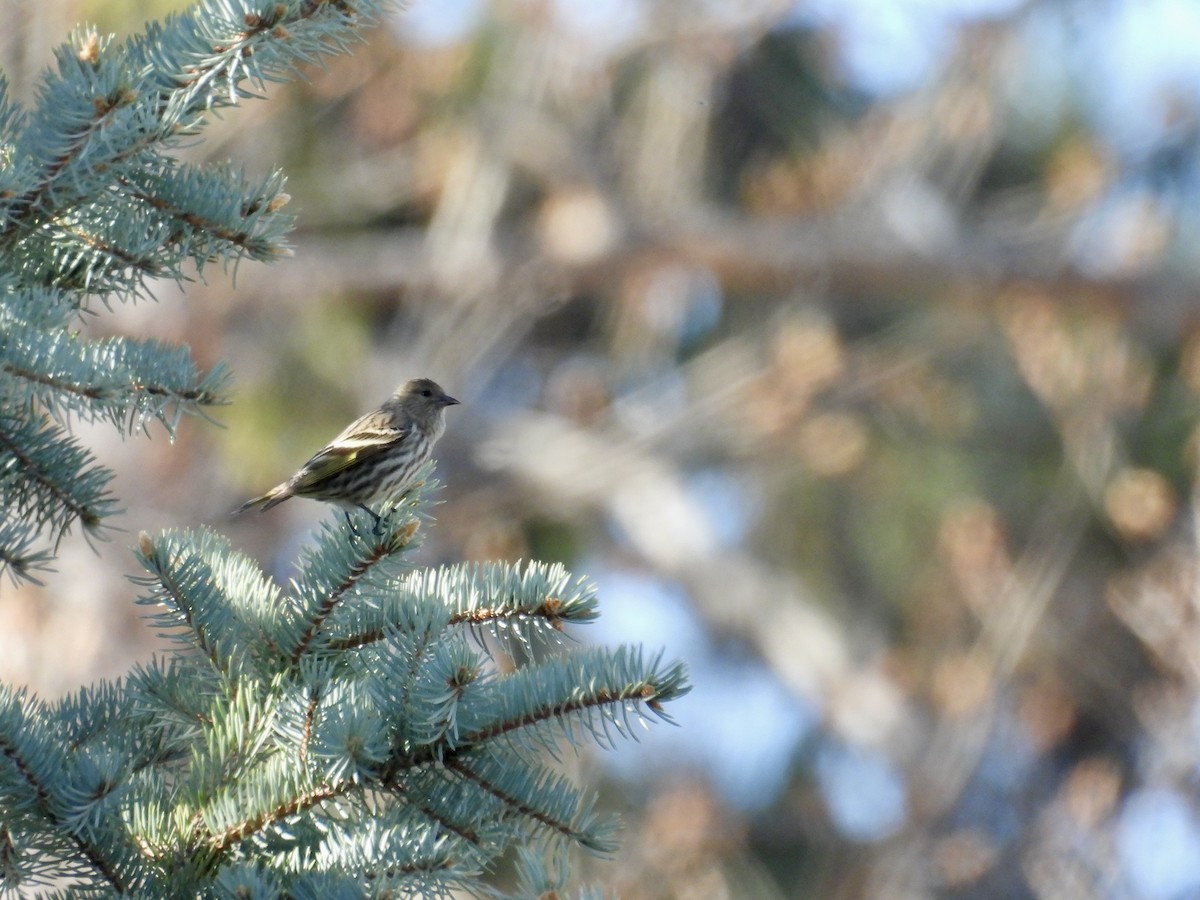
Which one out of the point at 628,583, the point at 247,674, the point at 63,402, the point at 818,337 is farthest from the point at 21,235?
the point at 628,583

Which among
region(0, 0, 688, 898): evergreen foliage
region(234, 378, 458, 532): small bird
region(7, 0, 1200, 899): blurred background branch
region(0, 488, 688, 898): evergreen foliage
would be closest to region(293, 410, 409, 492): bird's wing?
region(234, 378, 458, 532): small bird

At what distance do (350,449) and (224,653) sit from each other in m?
2.20

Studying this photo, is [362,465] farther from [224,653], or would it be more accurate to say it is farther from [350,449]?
[224,653]

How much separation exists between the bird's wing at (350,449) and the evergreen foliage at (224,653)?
1712 mm

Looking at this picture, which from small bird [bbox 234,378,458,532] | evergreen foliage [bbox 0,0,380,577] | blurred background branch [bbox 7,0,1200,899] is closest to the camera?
evergreen foliage [bbox 0,0,380,577]

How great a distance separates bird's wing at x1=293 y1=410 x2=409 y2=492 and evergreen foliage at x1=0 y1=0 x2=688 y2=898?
171cm

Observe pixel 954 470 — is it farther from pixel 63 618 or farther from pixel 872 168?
pixel 63 618

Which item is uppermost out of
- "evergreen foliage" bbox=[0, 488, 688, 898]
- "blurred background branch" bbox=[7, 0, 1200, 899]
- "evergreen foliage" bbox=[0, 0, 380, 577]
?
"blurred background branch" bbox=[7, 0, 1200, 899]

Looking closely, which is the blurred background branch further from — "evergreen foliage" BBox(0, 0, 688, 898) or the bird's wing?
"evergreen foliage" BBox(0, 0, 688, 898)

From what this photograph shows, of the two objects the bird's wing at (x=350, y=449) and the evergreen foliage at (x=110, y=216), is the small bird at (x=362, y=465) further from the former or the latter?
the evergreen foliage at (x=110, y=216)

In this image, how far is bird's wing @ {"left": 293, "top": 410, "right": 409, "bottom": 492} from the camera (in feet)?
14.4

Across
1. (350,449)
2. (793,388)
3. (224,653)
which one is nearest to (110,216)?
(224,653)

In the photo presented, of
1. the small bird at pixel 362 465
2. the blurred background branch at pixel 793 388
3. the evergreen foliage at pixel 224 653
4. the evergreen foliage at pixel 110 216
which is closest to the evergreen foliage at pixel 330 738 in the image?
the evergreen foliage at pixel 224 653

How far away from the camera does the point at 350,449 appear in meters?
4.48
